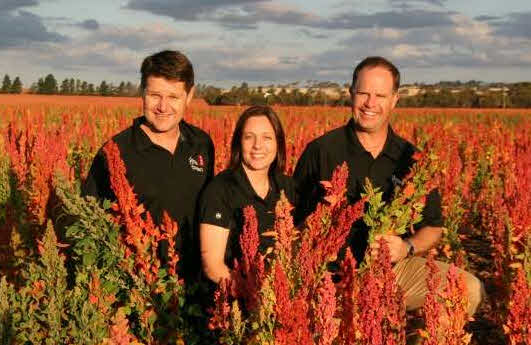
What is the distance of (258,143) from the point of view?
3.13 meters

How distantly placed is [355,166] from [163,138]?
1.21 metres

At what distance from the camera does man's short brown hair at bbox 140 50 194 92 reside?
3.42 meters

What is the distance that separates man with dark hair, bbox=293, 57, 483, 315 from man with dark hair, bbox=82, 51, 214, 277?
27.5 inches

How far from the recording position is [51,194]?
447cm

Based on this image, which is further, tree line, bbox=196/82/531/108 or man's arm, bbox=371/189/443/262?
tree line, bbox=196/82/531/108

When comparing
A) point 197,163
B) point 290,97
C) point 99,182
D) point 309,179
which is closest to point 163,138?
point 197,163

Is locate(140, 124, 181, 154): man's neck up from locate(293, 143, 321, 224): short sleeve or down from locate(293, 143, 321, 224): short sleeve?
up

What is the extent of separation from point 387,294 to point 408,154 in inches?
78.0

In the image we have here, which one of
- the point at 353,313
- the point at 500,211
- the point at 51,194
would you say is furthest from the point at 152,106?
the point at 500,211

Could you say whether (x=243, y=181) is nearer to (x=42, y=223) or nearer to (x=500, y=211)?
(x=42, y=223)

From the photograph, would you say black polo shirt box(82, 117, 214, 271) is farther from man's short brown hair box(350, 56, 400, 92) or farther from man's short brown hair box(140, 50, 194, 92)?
man's short brown hair box(350, 56, 400, 92)

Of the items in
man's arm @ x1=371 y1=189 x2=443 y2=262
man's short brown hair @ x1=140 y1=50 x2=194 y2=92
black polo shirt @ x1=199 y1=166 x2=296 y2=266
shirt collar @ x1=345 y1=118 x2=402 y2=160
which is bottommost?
man's arm @ x1=371 y1=189 x2=443 y2=262

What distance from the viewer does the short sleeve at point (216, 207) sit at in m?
2.93

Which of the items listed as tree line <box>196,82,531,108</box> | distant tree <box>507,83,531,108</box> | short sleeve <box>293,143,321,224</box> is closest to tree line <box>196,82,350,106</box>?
tree line <box>196,82,531,108</box>
